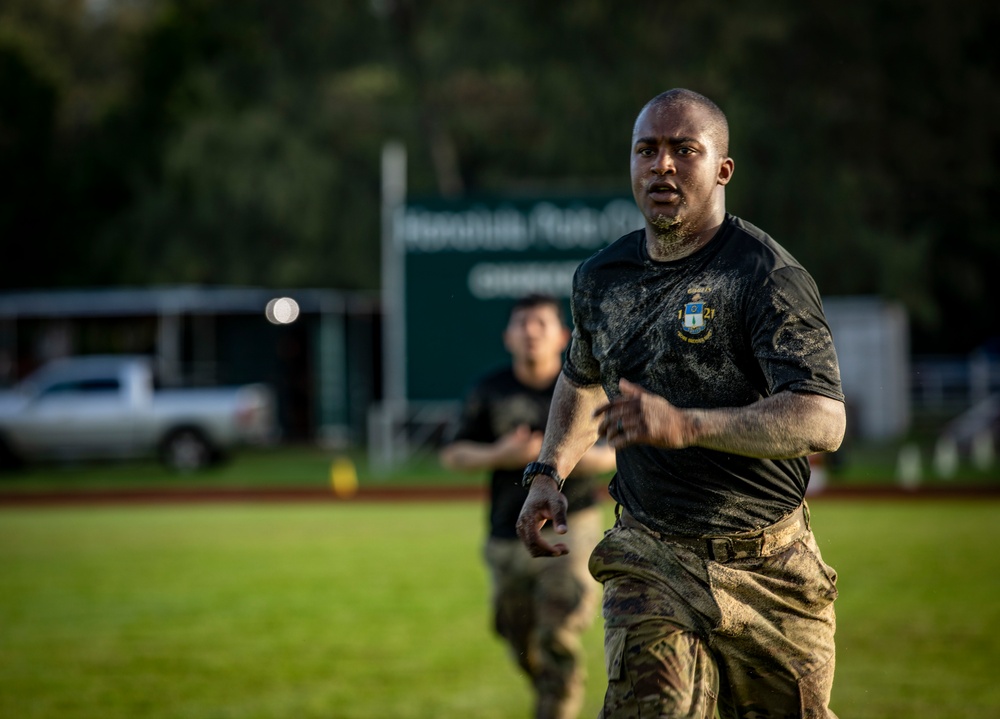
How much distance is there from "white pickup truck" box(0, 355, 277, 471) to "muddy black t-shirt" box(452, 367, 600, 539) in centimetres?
2117

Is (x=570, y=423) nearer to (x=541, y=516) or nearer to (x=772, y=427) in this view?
(x=541, y=516)

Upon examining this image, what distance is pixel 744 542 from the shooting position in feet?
14.0

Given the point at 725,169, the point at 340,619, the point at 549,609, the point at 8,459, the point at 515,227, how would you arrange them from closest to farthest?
the point at 725,169 → the point at 549,609 → the point at 340,619 → the point at 515,227 → the point at 8,459

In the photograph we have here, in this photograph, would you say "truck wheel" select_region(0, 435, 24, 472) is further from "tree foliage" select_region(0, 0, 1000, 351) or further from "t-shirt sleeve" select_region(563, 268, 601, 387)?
"t-shirt sleeve" select_region(563, 268, 601, 387)

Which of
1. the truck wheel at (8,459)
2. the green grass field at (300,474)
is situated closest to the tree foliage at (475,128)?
the green grass field at (300,474)

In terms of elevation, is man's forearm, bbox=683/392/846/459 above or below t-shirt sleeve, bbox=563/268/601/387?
below

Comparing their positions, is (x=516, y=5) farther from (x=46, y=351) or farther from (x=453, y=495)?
(x=453, y=495)

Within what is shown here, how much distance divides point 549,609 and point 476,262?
16.9m

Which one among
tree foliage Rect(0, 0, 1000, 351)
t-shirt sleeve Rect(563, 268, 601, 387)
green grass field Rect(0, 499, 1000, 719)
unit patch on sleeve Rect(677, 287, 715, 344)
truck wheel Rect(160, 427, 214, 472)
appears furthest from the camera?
tree foliage Rect(0, 0, 1000, 351)

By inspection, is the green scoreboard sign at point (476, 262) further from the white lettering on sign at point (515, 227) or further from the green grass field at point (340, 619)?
the green grass field at point (340, 619)

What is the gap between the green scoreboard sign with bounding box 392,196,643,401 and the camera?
2367 centimetres

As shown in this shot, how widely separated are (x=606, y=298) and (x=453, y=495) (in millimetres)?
18842

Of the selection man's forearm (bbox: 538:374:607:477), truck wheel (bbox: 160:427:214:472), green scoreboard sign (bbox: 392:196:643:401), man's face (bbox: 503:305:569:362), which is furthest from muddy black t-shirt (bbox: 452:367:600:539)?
truck wheel (bbox: 160:427:214:472)

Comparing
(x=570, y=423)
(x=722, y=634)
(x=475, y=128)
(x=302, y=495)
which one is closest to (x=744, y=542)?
(x=722, y=634)
